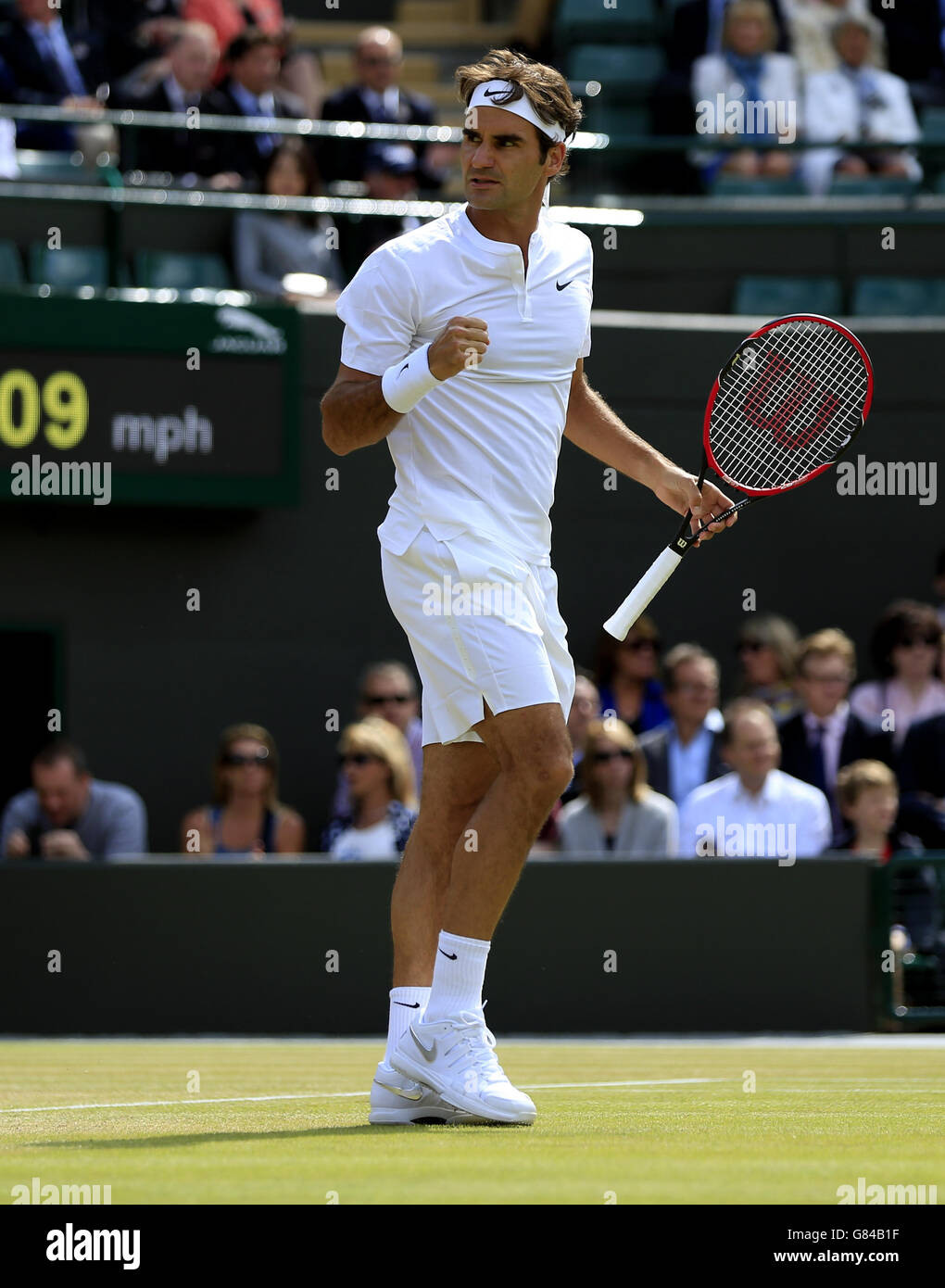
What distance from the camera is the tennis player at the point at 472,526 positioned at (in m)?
4.79

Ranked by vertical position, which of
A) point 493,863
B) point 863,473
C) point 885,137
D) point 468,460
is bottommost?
point 493,863

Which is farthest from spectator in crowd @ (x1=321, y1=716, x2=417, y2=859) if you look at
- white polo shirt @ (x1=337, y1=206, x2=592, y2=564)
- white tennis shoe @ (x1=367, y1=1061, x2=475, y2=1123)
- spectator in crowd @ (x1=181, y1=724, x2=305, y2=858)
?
white tennis shoe @ (x1=367, y1=1061, x2=475, y2=1123)

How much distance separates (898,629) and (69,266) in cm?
473

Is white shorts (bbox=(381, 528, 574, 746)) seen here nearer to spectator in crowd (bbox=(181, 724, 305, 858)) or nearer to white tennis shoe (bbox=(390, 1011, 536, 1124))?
white tennis shoe (bbox=(390, 1011, 536, 1124))

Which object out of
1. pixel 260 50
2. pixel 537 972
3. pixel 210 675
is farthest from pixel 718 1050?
pixel 260 50

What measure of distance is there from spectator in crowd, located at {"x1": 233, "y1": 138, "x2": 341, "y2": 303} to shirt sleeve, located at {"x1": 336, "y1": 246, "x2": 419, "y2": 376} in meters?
7.10

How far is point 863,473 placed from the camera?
12.6 meters

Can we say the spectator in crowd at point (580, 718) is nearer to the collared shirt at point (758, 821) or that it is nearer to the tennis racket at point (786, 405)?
the collared shirt at point (758, 821)

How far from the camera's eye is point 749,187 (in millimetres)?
13477

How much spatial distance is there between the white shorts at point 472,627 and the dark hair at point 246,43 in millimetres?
8587

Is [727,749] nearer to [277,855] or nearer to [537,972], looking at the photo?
[537,972]

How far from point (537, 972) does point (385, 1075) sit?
491 centimetres

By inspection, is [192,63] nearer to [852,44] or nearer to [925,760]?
[852,44]

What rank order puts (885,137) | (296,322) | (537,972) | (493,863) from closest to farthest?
(493,863), (537,972), (296,322), (885,137)
